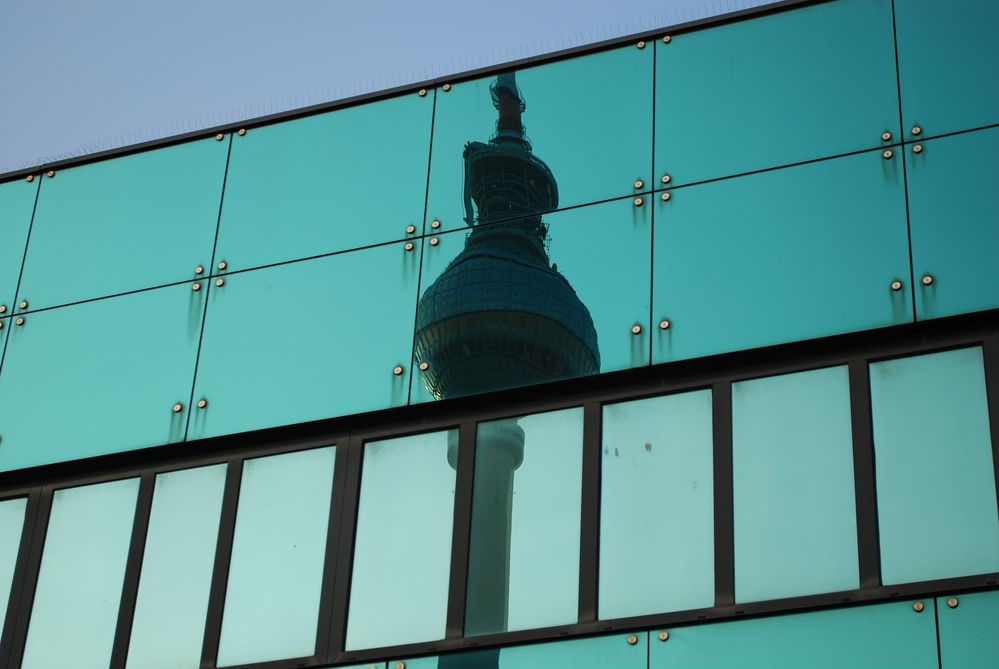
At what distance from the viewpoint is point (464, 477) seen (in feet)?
54.4

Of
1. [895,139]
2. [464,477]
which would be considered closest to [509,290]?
[464,477]

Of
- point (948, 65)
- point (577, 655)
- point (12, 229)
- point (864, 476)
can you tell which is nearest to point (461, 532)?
point (577, 655)

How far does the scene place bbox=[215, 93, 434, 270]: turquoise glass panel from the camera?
18.6m

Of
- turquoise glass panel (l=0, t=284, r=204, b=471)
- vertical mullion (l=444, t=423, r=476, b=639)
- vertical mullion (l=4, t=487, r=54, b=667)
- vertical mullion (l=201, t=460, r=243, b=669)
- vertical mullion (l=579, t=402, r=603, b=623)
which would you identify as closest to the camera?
vertical mullion (l=579, t=402, r=603, b=623)

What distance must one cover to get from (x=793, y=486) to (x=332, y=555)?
15.3ft

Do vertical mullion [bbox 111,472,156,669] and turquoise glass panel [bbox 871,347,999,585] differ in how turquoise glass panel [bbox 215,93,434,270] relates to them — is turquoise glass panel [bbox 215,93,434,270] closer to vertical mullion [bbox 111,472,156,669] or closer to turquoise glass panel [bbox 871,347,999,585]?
vertical mullion [bbox 111,472,156,669]

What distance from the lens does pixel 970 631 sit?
45.5ft

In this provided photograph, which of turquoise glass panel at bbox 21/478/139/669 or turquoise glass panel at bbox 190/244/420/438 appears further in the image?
turquoise glass panel at bbox 190/244/420/438

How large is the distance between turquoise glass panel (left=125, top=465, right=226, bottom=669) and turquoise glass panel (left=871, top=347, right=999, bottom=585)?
6968mm

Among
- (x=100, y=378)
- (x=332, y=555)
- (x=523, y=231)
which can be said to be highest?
(x=523, y=231)

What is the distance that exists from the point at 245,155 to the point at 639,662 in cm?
825

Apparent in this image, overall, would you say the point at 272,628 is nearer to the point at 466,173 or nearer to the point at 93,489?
the point at 93,489

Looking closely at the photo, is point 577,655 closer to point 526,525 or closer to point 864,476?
point 526,525

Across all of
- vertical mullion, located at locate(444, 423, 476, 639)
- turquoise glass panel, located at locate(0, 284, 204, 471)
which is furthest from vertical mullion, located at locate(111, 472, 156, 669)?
vertical mullion, located at locate(444, 423, 476, 639)
